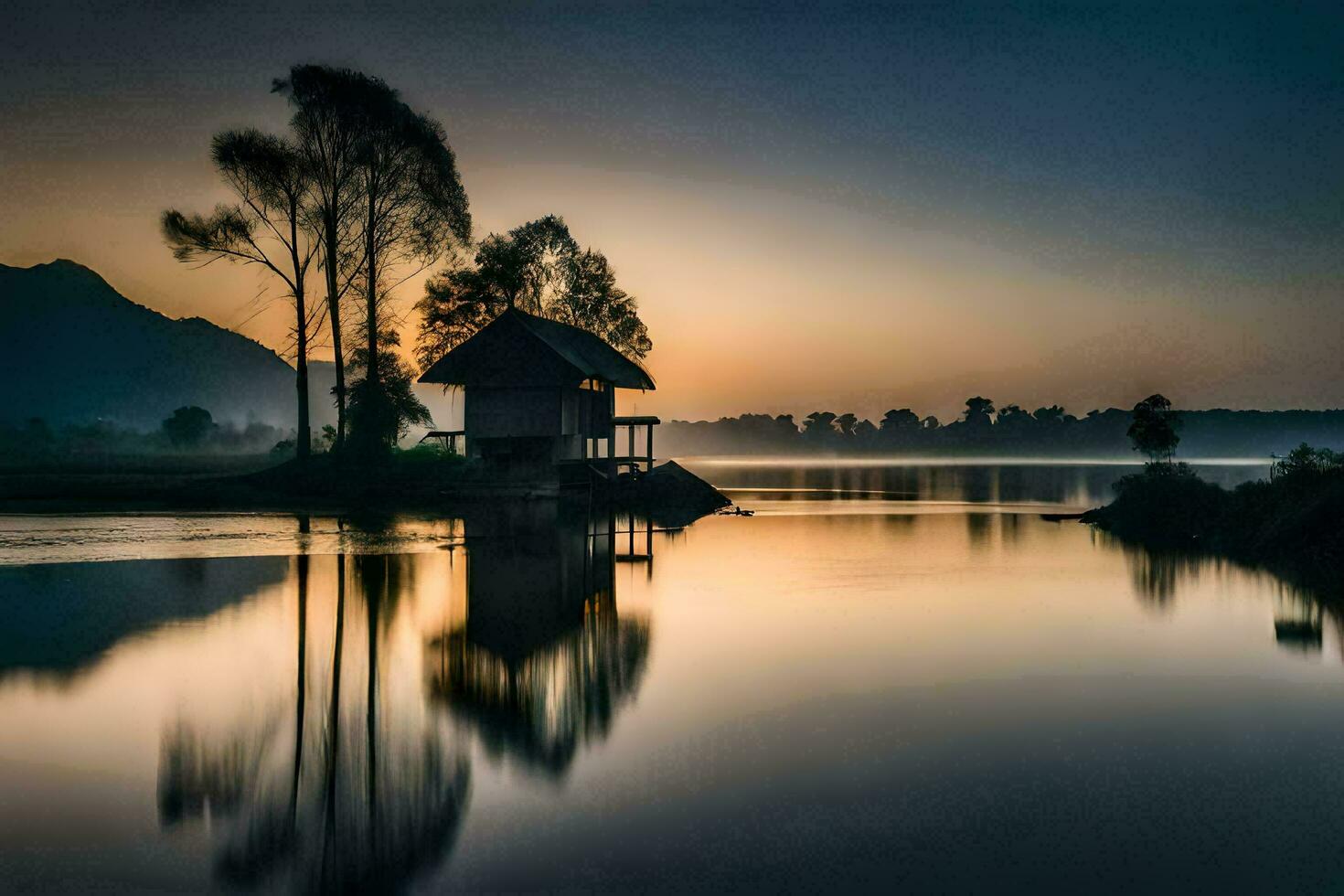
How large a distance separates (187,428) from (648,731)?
86312 millimetres

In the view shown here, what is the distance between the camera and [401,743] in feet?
29.5

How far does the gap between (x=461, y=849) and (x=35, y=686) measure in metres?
6.98

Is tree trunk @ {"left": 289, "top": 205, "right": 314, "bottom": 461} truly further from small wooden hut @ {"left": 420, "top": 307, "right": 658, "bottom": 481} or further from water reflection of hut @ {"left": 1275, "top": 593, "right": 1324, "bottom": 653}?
water reflection of hut @ {"left": 1275, "top": 593, "right": 1324, "bottom": 653}

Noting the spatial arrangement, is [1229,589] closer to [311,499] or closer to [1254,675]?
[1254,675]

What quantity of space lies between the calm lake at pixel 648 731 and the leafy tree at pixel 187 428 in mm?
69604

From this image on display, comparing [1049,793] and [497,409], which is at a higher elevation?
[497,409]

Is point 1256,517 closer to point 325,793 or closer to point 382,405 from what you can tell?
point 325,793

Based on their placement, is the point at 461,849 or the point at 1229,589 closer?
the point at 461,849

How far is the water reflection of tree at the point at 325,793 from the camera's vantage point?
639 cm

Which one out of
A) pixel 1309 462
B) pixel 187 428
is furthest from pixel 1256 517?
pixel 187 428

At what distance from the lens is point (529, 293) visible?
6028 cm

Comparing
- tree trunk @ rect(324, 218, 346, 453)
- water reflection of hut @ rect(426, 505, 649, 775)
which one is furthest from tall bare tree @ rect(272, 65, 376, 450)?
water reflection of hut @ rect(426, 505, 649, 775)

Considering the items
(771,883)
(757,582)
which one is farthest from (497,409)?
(771,883)

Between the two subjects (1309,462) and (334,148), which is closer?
(1309,462)
